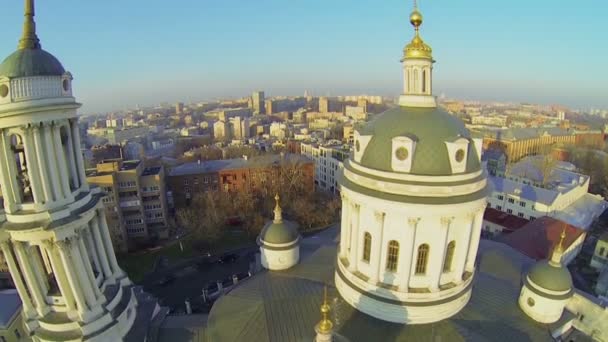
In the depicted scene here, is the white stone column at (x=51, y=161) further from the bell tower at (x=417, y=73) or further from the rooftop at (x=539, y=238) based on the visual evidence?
the rooftop at (x=539, y=238)

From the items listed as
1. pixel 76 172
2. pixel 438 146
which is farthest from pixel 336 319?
pixel 76 172

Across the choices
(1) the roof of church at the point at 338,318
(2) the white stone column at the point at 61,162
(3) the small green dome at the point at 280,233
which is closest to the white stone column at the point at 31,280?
(2) the white stone column at the point at 61,162

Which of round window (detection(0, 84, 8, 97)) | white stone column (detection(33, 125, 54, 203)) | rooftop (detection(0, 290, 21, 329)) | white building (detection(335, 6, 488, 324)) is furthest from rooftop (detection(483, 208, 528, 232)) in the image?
rooftop (detection(0, 290, 21, 329))

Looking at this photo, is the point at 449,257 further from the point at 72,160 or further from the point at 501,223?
the point at 501,223

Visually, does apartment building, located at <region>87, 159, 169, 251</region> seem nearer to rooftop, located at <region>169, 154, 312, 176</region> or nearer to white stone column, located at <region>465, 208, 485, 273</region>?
rooftop, located at <region>169, 154, 312, 176</region>

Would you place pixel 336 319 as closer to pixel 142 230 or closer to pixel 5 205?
pixel 5 205

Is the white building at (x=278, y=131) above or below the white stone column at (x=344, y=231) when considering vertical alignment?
below
